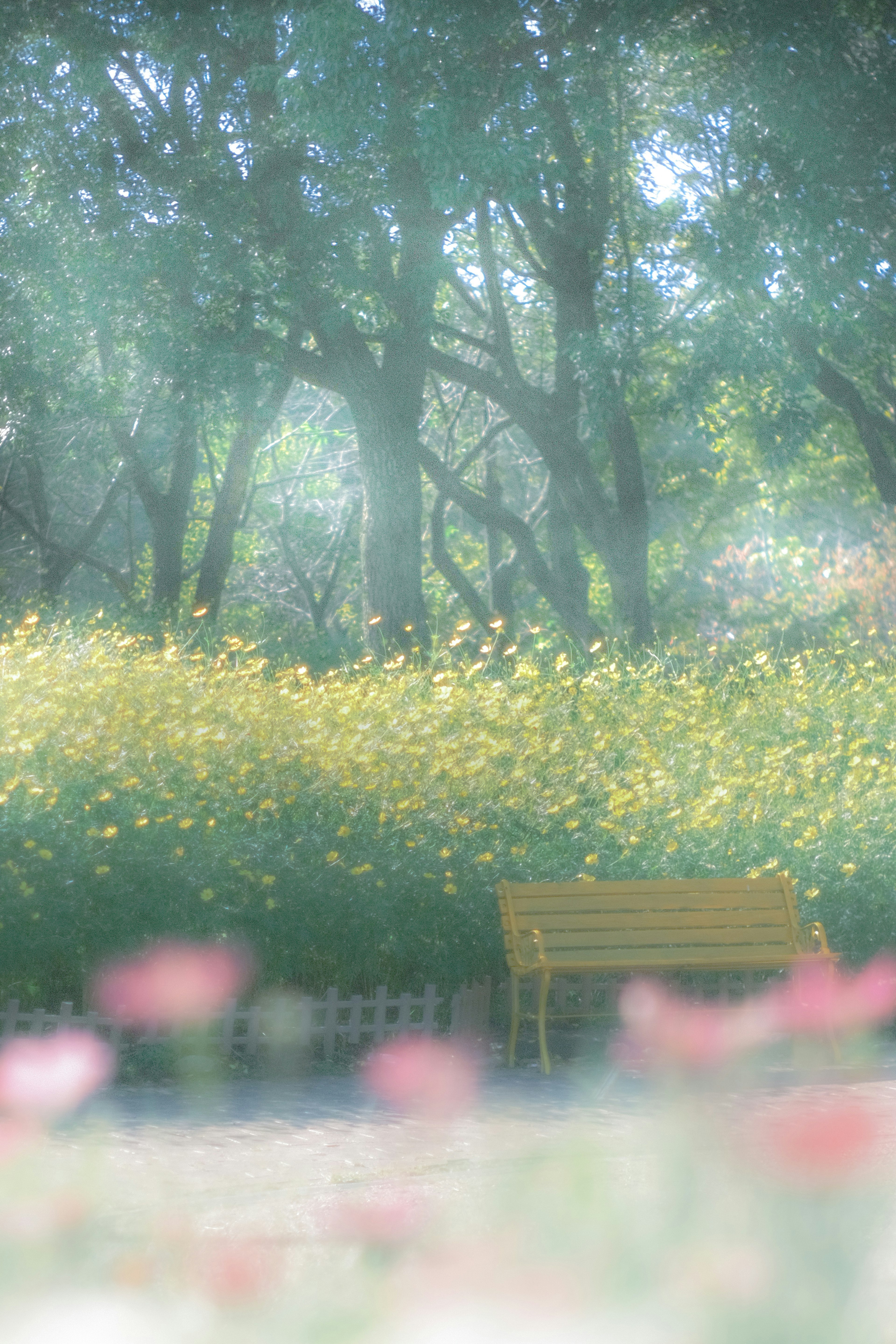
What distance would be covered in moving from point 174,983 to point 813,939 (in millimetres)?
3300

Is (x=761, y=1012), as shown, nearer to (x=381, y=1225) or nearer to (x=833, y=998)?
(x=833, y=998)

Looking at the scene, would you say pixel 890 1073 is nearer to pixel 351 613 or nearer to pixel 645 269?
pixel 645 269

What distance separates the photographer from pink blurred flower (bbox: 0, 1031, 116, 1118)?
430 centimetres

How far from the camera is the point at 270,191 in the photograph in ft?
55.0

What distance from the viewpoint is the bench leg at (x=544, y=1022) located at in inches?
245

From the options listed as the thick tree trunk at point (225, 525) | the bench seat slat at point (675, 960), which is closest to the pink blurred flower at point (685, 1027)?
the bench seat slat at point (675, 960)

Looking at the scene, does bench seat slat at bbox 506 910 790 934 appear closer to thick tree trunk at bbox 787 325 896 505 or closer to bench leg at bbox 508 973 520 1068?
bench leg at bbox 508 973 520 1068

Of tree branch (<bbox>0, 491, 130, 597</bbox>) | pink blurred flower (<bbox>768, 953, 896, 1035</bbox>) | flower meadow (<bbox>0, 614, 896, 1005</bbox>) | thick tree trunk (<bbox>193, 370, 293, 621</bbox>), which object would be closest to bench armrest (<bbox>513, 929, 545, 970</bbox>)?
flower meadow (<bbox>0, 614, 896, 1005</bbox>)

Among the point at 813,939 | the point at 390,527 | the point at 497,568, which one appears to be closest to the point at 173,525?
the point at 390,527

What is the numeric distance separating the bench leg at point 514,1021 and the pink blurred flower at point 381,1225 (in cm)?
310

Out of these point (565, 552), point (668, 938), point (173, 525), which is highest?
point (173, 525)

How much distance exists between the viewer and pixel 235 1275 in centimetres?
208

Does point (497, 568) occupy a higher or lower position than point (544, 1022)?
higher

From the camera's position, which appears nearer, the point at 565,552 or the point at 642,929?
the point at 642,929
